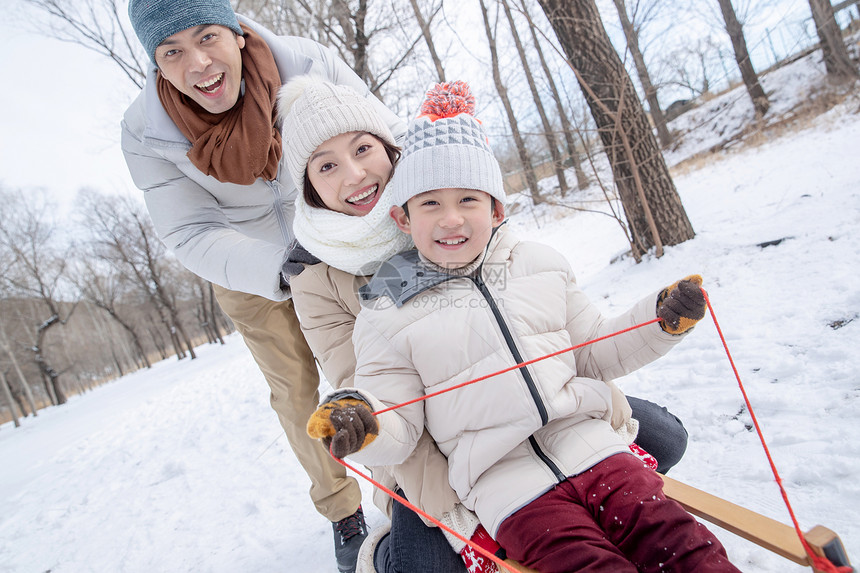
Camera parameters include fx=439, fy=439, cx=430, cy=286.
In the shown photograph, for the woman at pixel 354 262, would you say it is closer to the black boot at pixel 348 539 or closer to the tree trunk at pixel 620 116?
the black boot at pixel 348 539

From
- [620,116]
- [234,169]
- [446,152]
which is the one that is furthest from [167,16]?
[620,116]

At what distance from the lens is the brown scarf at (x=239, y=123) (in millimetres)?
1860

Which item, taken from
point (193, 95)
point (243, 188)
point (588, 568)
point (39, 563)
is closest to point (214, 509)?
point (39, 563)

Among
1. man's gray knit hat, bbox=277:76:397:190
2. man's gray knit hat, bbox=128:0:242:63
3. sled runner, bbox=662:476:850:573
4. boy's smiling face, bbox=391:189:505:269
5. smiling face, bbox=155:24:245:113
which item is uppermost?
man's gray knit hat, bbox=128:0:242:63

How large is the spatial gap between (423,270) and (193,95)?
1.25 meters

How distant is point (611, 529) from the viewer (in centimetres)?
112

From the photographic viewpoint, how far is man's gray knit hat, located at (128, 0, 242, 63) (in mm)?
1720

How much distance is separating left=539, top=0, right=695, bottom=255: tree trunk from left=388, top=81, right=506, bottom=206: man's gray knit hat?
294 centimetres

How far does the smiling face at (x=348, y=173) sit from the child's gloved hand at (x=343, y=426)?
73 centimetres

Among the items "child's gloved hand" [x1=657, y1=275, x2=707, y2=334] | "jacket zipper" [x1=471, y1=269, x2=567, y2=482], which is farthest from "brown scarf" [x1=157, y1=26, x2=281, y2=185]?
"child's gloved hand" [x1=657, y1=275, x2=707, y2=334]

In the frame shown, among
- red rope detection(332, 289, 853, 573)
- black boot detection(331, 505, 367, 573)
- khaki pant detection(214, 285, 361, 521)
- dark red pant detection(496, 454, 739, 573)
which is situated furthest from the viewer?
khaki pant detection(214, 285, 361, 521)

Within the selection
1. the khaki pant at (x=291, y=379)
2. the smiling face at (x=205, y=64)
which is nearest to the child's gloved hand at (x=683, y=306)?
the khaki pant at (x=291, y=379)

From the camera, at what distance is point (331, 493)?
2.19 meters

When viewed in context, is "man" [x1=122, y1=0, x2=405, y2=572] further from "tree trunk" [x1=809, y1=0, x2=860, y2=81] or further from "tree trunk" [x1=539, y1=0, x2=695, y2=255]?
"tree trunk" [x1=809, y1=0, x2=860, y2=81]
